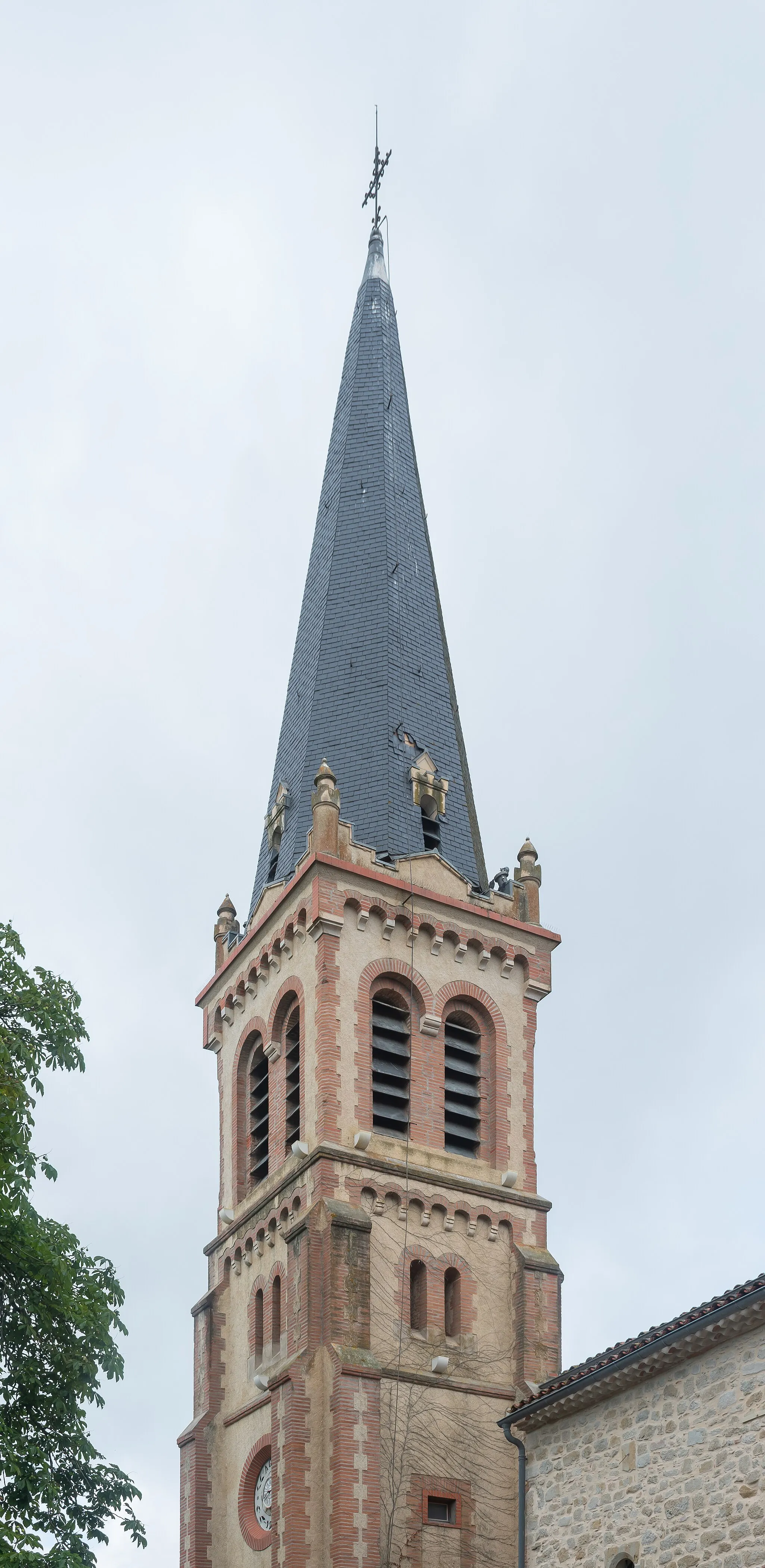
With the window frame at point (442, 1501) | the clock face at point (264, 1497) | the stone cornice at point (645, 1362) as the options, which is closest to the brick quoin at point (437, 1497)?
the window frame at point (442, 1501)

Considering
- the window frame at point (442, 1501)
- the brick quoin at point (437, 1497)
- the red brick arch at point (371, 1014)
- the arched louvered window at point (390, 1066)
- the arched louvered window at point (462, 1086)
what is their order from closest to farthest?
the brick quoin at point (437, 1497) < the window frame at point (442, 1501) < the red brick arch at point (371, 1014) < the arched louvered window at point (390, 1066) < the arched louvered window at point (462, 1086)

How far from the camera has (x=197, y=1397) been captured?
3353 cm

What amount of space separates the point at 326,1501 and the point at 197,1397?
5175 millimetres

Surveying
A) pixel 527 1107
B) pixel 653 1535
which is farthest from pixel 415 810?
pixel 653 1535

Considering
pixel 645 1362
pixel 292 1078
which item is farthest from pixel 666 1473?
pixel 292 1078

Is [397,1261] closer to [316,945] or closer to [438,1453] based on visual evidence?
[438,1453]

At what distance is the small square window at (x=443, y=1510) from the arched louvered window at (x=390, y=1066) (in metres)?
5.56

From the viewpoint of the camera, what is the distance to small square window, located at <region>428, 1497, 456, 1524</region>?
2977 centimetres

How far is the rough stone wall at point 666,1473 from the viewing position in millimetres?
22406

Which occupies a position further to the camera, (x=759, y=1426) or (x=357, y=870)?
(x=357, y=870)

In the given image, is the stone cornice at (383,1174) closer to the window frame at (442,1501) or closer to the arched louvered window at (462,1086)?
the arched louvered window at (462,1086)

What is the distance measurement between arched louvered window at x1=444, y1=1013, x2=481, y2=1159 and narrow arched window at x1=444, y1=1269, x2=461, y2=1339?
81.0 inches

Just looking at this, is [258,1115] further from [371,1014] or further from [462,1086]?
[462,1086]

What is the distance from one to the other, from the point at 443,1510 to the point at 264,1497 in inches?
113
